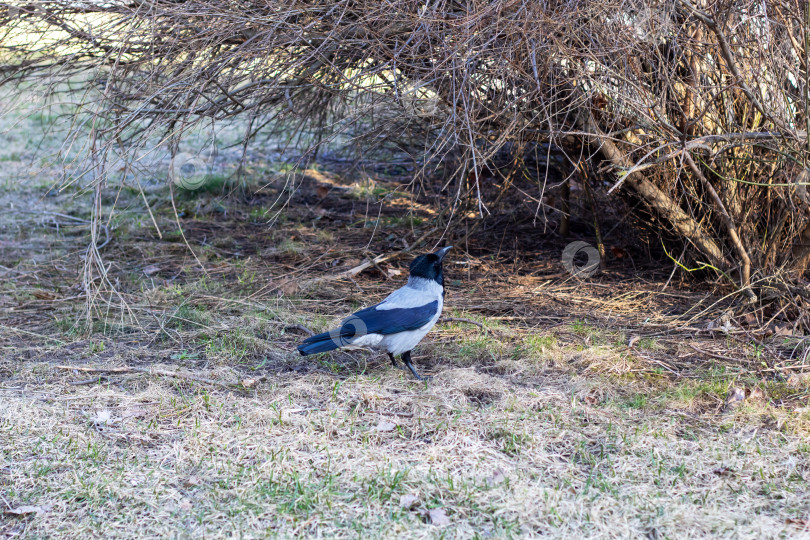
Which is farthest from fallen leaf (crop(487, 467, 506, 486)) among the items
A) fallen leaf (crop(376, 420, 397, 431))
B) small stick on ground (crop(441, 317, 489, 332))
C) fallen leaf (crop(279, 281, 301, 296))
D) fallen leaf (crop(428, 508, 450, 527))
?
fallen leaf (crop(279, 281, 301, 296))

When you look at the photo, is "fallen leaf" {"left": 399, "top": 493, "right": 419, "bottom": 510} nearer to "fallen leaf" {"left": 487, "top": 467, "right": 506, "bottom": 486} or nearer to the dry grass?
the dry grass

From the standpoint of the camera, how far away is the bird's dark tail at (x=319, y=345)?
3.87m

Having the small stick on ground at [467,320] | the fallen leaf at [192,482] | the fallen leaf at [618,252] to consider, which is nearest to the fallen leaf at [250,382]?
the fallen leaf at [192,482]

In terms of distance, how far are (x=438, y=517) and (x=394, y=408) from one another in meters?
0.97

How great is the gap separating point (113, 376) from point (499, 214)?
399 centimetres

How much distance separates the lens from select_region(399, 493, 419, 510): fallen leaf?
2.85 metres

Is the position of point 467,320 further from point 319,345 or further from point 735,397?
point 735,397

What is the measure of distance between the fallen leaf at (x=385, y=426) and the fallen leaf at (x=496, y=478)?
608mm

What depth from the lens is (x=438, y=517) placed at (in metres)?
2.78

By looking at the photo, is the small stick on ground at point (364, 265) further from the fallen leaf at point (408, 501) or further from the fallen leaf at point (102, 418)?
the fallen leaf at point (408, 501)

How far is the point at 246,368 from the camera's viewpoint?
428 cm

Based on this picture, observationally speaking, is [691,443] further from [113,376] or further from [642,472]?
[113,376]

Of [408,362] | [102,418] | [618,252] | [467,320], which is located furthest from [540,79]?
[102,418]

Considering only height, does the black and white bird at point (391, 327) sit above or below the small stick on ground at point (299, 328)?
above
